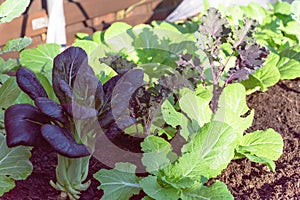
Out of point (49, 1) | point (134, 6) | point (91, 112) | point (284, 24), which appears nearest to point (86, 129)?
point (91, 112)

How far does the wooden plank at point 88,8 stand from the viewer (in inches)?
120

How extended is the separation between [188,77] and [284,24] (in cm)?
A: 138

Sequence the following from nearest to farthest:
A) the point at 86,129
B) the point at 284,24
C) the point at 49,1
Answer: the point at 86,129
the point at 49,1
the point at 284,24

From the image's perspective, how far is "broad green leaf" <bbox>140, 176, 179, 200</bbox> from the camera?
4.67 ft

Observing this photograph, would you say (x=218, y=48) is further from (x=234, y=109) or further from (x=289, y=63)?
(x=289, y=63)

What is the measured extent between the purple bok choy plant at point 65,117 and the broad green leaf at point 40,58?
50 cm

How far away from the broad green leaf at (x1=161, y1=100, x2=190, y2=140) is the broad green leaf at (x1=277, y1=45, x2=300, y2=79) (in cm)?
86

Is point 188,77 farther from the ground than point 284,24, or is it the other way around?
point 188,77

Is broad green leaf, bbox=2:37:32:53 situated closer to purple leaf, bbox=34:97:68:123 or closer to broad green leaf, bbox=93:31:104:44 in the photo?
purple leaf, bbox=34:97:68:123

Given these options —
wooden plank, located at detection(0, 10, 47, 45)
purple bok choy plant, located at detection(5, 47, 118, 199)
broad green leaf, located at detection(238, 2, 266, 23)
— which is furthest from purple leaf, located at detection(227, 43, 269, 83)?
wooden plank, located at detection(0, 10, 47, 45)

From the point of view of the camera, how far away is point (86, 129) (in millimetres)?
1443

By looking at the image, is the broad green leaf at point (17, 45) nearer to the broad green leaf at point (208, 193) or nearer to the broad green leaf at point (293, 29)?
the broad green leaf at point (208, 193)

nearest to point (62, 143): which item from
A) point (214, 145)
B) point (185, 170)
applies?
point (185, 170)

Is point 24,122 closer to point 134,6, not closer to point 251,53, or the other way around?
point 251,53
